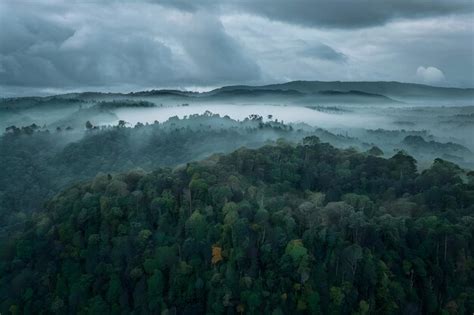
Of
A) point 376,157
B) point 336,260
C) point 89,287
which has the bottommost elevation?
point 89,287

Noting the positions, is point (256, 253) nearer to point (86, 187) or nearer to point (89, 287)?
point (89, 287)

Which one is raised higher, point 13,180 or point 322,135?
point 322,135

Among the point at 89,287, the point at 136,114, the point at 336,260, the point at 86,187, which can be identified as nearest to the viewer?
the point at 336,260

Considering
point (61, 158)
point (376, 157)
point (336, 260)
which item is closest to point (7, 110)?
point (61, 158)

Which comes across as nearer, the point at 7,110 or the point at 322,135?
the point at 322,135

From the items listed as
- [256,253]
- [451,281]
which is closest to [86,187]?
[256,253]

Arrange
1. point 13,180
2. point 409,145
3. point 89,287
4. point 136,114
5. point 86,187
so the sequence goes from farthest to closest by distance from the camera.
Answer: point 136,114
point 13,180
point 409,145
point 86,187
point 89,287
